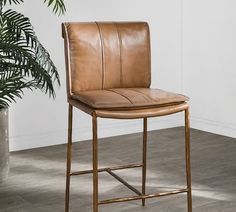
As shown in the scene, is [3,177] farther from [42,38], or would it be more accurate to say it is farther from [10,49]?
[42,38]

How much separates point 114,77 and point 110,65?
63 mm

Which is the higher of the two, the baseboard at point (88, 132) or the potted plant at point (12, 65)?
the potted plant at point (12, 65)

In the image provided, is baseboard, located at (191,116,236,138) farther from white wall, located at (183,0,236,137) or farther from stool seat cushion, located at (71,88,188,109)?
stool seat cushion, located at (71,88,188,109)

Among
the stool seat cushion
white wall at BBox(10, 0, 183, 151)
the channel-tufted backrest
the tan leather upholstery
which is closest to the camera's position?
the stool seat cushion

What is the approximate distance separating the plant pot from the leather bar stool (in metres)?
0.74

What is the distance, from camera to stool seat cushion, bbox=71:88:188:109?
2.21 metres

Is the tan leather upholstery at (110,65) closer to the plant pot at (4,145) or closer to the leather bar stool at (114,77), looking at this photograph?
the leather bar stool at (114,77)

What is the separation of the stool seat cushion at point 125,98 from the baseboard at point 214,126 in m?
2.05

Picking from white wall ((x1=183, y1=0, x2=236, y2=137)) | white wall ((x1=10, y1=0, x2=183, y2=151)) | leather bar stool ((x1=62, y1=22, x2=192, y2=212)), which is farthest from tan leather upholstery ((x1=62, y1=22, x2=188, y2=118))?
white wall ((x1=183, y1=0, x2=236, y2=137))

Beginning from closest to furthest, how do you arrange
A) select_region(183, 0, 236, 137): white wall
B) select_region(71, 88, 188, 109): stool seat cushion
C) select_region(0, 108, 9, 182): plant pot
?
select_region(71, 88, 188, 109): stool seat cushion, select_region(0, 108, 9, 182): plant pot, select_region(183, 0, 236, 137): white wall

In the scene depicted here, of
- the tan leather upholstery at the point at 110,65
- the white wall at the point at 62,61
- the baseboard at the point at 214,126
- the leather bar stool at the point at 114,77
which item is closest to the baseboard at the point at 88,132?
the white wall at the point at 62,61

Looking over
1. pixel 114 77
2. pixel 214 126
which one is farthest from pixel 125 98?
pixel 214 126

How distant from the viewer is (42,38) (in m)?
4.03

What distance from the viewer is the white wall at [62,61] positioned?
13.2 feet
